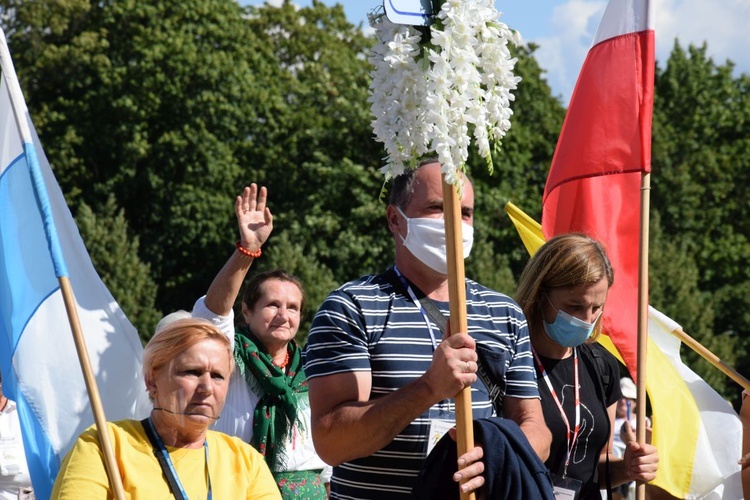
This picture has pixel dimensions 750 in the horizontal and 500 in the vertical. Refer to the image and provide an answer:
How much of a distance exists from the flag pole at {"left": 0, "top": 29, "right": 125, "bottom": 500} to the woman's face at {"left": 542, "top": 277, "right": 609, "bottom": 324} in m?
1.91

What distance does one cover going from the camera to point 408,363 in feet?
12.1

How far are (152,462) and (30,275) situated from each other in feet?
3.89

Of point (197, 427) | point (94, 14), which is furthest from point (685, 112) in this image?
point (197, 427)

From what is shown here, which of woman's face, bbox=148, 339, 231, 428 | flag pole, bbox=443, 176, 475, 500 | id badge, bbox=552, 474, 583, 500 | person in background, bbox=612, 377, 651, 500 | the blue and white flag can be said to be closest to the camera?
flag pole, bbox=443, 176, 475, 500

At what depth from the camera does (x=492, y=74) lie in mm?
3322

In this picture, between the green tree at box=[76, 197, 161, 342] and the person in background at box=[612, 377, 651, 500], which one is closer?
the person in background at box=[612, 377, 651, 500]

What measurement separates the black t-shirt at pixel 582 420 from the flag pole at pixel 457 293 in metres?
1.23

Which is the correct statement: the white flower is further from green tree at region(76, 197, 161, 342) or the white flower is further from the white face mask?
green tree at region(76, 197, 161, 342)

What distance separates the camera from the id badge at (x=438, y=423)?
370 centimetres

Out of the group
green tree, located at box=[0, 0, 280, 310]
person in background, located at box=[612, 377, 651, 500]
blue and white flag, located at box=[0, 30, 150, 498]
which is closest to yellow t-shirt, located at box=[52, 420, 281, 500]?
blue and white flag, located at box=[0, 30, 150, 498]

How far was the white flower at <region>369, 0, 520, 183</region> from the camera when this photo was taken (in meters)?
3.26

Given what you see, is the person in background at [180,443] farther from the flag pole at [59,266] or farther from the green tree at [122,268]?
the green tree at [122,268]

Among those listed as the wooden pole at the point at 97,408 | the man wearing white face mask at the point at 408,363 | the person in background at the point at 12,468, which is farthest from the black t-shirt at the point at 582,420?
the person in background at the point at 12,468

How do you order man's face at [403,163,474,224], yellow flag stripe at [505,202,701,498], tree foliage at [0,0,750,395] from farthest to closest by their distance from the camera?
1. tree foliage at [0,0,750,395]
2. yellow flag stripe at [505,202,701,498]
3. man's face at [403,163,474,224]
